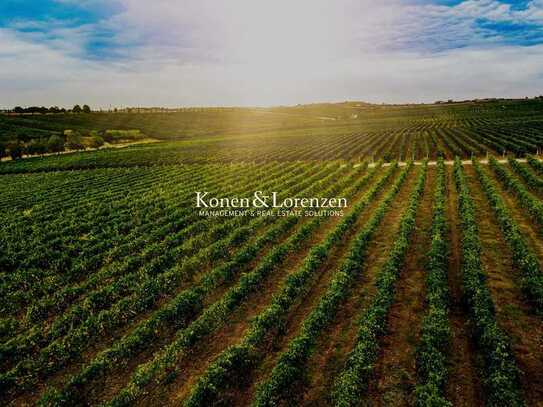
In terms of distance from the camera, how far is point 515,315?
30.8 ft

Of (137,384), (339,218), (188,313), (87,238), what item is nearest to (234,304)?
(188,313)

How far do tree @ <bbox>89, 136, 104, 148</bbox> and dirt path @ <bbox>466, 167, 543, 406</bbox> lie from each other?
91182 millimetres

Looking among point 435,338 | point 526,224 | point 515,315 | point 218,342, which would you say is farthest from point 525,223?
point 218,342

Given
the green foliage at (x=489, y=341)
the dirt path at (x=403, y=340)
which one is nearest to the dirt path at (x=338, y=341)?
the dirt path at (x=403, y=340)

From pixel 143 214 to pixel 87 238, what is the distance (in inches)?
172

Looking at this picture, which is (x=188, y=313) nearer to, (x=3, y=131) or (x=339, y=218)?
(x=339, y=218)

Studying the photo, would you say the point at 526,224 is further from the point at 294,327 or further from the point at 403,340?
the point at 294,327

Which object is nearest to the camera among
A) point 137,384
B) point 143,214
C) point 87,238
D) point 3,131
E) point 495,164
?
point 137,384

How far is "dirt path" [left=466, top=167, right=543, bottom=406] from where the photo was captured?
7.26m

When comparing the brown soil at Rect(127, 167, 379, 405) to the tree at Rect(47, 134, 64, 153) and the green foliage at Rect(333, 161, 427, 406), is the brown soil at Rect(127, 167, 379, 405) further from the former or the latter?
the tree at Rect(47, 134, 64, 153)

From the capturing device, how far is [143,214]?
21.4m

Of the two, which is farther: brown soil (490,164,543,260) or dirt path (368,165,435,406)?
brown soil (490,164,543,260)

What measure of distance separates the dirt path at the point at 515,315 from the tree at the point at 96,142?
299 ft

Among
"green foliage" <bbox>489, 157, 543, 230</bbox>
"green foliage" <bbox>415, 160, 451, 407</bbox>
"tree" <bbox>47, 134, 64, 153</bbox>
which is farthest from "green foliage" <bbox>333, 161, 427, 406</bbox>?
"tree" <bbox>47, 134, 64, 153</bbox>
